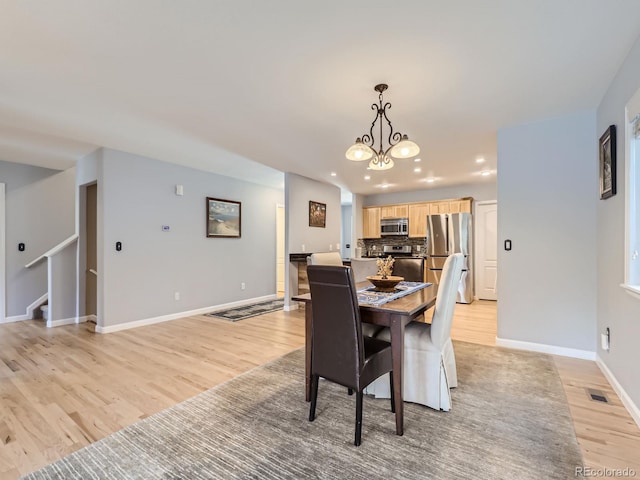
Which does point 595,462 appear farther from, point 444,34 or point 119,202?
point 119,202

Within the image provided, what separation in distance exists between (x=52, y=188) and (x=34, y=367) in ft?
11.8

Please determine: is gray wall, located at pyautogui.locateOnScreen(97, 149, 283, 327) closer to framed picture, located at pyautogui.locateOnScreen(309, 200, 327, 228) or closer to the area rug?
the area rug

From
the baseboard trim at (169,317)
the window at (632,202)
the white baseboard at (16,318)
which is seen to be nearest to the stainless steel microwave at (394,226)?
the baseboard trim at (169,317)

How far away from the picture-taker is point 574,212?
3.05 meters

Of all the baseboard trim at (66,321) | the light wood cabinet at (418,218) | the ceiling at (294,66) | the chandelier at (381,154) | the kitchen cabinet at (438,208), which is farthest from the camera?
the light wood cabinet at (418,218)

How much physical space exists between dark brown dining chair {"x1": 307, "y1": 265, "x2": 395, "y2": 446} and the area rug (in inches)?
120

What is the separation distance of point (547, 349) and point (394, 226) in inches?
163

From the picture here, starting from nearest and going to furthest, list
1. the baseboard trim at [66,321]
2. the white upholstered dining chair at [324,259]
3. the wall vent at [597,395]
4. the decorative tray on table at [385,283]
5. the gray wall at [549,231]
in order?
the wall vent at [597,395]
the decorative tray on table at [385,283]
the gray wall at [549,231]
the white upholstered dining chair at [324,259]
the baseboard trim at [66,321]

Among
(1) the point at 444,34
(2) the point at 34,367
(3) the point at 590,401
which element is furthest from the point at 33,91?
(3) the point at 590,401

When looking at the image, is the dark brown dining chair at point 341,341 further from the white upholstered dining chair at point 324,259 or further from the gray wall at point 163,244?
the gray wall at point 163,244

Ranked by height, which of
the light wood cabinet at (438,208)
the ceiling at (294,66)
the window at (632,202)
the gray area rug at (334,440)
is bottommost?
the gray area rug at (334,440)

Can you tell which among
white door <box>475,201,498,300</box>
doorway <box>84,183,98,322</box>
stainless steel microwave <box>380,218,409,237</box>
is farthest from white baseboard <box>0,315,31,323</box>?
white door <box>475,201,498,300</box>

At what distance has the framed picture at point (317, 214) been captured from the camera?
233 inches

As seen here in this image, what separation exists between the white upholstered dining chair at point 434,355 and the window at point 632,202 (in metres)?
1.08
